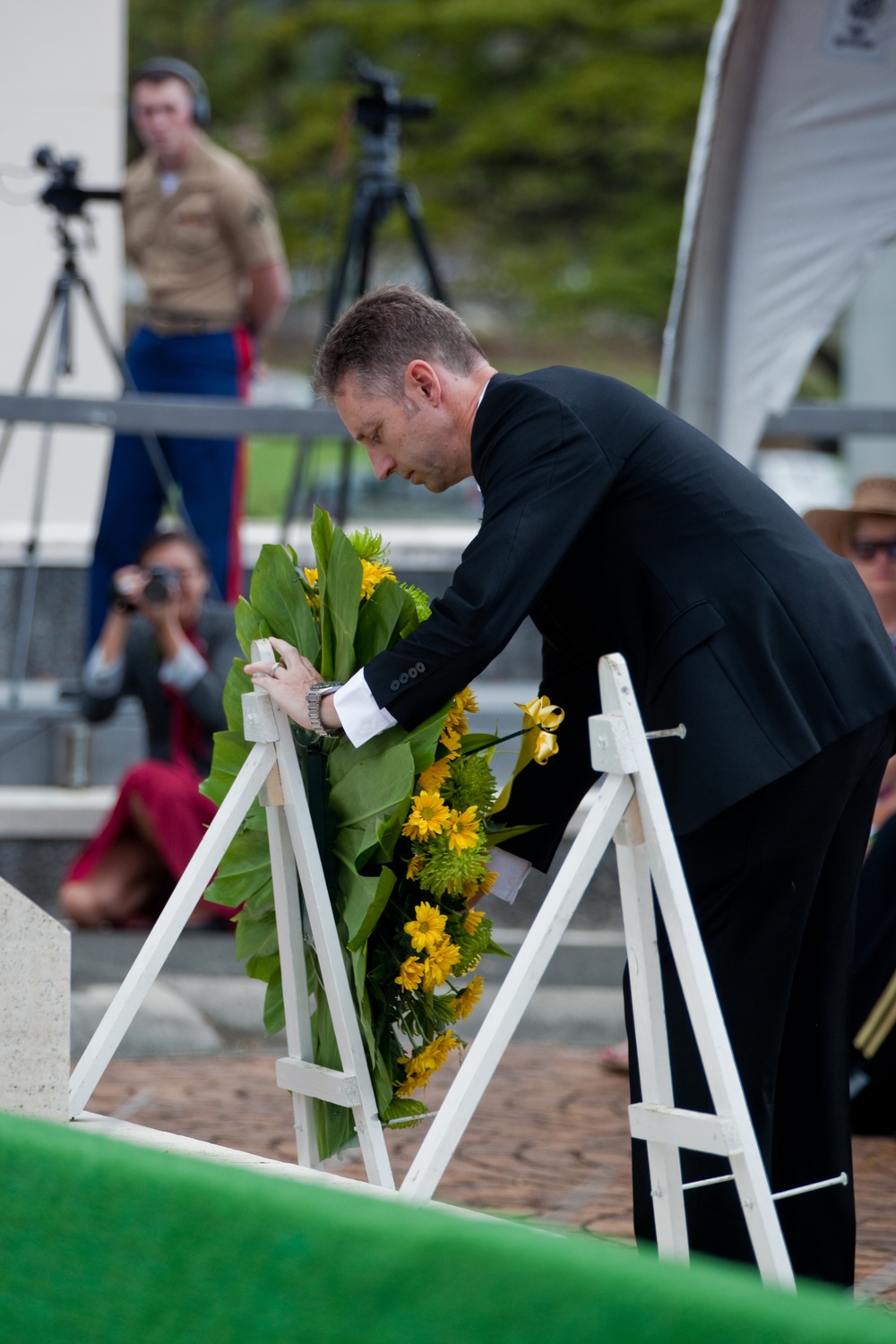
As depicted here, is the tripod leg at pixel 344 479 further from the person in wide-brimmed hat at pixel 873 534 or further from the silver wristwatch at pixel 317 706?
the silver wristwatch at pixel 317 706

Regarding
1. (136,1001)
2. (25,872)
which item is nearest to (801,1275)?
(136,1001)

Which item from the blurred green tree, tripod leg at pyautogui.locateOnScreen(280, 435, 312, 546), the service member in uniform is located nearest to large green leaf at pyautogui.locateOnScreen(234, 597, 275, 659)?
the service member in uniform

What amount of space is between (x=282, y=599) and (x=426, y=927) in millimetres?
576

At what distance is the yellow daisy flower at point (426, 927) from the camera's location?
2445 millimetres

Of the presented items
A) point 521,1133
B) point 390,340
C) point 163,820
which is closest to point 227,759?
point 390,340

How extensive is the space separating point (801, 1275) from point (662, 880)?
0.82 metres

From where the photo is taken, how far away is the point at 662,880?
215 centimetres

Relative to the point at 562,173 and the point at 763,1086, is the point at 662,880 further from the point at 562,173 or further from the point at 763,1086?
the point at 562,173

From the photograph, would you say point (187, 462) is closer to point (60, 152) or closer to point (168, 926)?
point (60, 152)

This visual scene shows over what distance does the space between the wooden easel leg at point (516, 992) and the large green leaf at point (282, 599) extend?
645 millimetres

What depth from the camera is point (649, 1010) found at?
7.27 ft

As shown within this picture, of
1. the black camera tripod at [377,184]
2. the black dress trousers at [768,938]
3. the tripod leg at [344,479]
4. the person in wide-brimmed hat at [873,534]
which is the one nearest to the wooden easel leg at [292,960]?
the black dress trousers at [768,938]

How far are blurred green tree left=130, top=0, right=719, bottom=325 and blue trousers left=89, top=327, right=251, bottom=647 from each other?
36.0 feet

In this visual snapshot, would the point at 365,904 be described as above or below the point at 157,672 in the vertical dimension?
above
